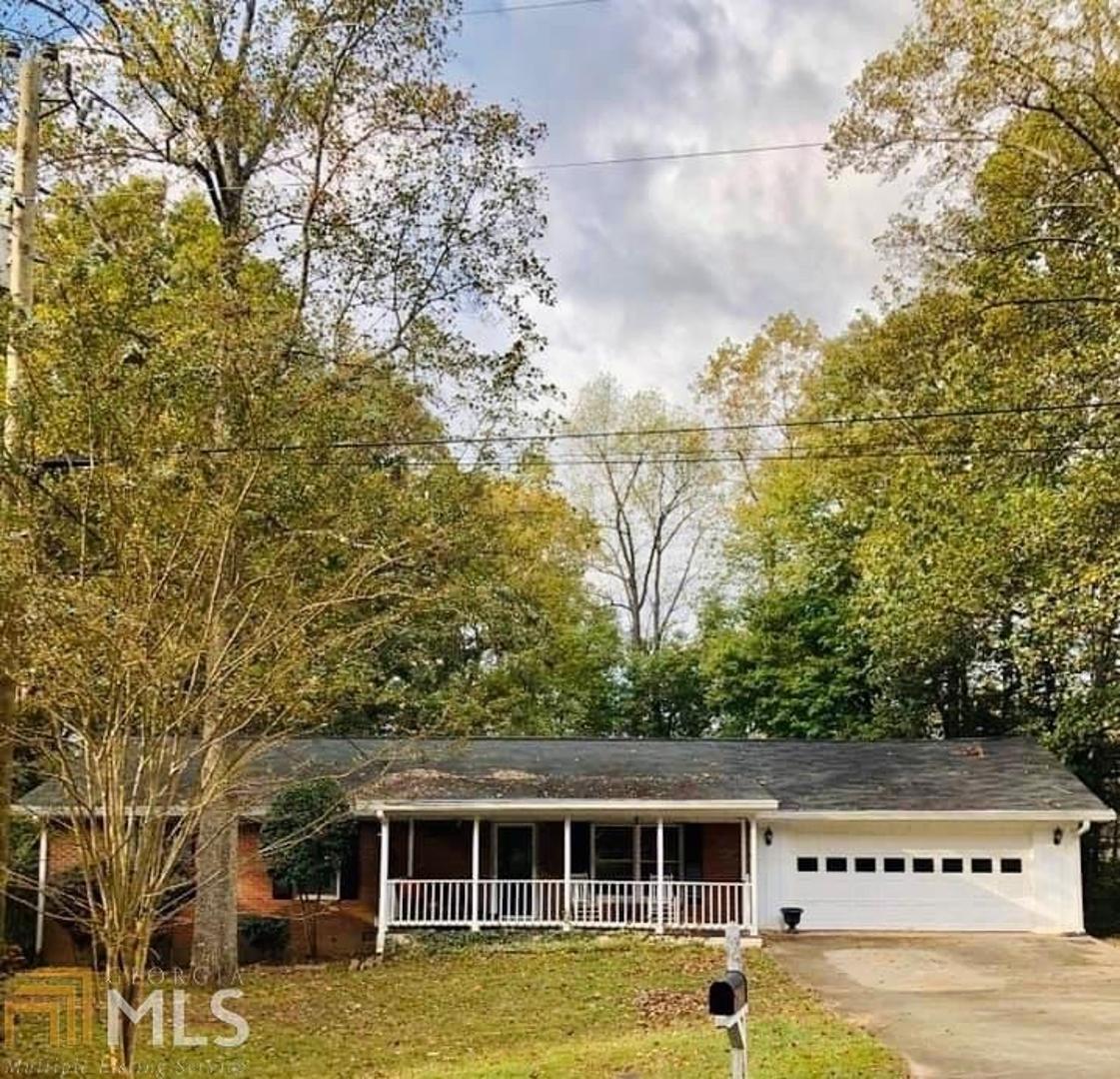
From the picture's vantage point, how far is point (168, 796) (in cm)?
644

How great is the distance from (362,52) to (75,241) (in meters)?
6.20

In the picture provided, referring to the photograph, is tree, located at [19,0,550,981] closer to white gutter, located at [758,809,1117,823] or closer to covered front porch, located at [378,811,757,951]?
covered front porch, located at [378,811,757,951]

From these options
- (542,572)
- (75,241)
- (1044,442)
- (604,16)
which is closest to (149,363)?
(75,241)

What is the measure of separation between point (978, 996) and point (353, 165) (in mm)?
13161

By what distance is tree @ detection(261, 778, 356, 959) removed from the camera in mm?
17375

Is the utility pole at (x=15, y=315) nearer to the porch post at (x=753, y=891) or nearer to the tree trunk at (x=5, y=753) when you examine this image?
the tree trunk at (x=5, y=753)

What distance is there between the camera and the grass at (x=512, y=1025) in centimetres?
916

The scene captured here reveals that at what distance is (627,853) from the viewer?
20.0 meters

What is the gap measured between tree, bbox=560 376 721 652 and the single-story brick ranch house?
49.6ft

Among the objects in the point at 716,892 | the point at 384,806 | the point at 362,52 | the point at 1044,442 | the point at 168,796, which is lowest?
the point at 716,892

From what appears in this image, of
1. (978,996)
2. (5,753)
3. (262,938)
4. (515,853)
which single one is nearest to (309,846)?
(262,938)

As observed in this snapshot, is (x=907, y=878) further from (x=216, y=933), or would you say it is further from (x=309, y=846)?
(x=216, y=933)

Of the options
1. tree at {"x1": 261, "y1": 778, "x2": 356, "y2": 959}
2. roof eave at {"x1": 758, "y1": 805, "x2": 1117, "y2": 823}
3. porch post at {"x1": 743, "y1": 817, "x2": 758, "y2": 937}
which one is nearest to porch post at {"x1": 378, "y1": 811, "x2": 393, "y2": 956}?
tree at {"x1": 261, "y1": 778, "x2": 356, "y2": 959}

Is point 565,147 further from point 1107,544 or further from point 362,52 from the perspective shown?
point 1107,544
